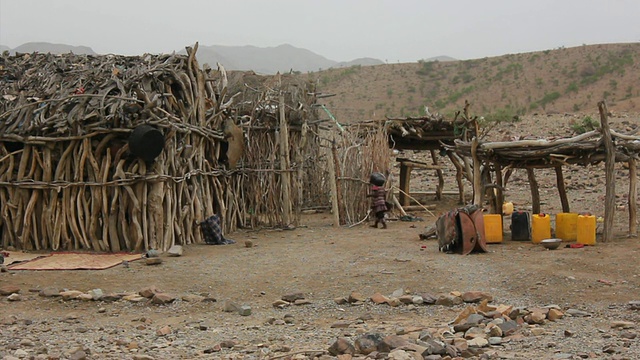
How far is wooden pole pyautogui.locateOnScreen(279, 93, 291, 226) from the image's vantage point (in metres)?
11.8

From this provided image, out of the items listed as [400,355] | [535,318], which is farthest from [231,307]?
[535,318]

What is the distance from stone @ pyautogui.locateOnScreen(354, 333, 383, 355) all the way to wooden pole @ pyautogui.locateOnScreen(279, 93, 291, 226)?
6835 millimetres

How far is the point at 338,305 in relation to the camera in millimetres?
6695

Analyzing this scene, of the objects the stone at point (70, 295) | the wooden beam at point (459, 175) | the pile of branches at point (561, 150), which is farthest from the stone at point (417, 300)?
the wooden beam at point (459, 175)

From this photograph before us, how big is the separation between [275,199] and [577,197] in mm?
6863

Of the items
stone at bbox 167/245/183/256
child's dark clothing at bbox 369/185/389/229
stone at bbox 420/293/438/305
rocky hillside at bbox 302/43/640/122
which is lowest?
stone at bbox 420/293/438/305

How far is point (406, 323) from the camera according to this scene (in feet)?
19.6

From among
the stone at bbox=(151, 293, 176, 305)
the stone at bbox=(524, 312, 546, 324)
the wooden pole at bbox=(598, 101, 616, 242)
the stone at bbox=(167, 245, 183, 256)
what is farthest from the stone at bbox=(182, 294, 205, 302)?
the wooden pole at bbox=(598, 101, 616, 242)

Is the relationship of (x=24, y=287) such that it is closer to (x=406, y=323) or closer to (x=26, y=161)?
(x=26, y=161)

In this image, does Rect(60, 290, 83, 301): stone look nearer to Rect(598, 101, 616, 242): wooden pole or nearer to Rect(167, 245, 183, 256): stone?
Rect(167, 245, 183, 256): stone

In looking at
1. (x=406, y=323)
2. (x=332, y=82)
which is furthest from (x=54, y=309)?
(x=332, y=82)

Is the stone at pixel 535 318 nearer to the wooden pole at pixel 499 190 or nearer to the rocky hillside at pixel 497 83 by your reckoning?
the wooden pole at pixel 499 190

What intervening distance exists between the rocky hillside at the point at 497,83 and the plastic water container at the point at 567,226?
24403 millimetres

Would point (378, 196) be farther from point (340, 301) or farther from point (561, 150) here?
point (340, 301)
